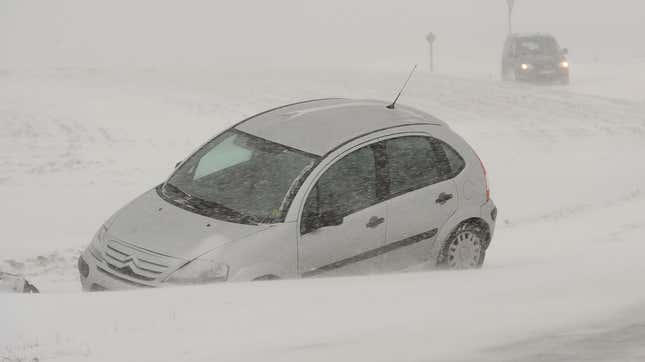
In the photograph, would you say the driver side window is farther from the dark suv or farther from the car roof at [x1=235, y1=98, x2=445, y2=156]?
the dark suv

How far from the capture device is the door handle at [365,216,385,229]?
744 centimetres

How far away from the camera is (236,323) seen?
5.66 metres

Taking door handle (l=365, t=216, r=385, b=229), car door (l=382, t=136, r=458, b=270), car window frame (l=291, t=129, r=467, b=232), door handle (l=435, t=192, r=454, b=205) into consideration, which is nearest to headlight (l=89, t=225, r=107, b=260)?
car window frame (l=291, t=129, r=467, b=232)

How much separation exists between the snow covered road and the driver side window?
2.10 ft

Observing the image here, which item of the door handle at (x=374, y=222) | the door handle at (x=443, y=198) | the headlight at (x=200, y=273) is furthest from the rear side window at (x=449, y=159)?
the headlight at (x=200, y=273)

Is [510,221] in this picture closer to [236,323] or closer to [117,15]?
[236,323]

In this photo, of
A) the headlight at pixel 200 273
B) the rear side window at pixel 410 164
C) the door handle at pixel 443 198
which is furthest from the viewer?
the door handle at pixel 443 198

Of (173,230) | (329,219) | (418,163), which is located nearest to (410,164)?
(418,163)

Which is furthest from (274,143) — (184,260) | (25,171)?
(25,171)

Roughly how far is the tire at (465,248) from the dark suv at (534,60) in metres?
20.9

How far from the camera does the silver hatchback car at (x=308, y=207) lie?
6.86 m

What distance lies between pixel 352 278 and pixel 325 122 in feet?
5.37

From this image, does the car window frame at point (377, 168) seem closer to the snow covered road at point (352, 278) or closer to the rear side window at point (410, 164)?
the rear side window at point (410, 164)

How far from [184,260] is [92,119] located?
13.2 metres
